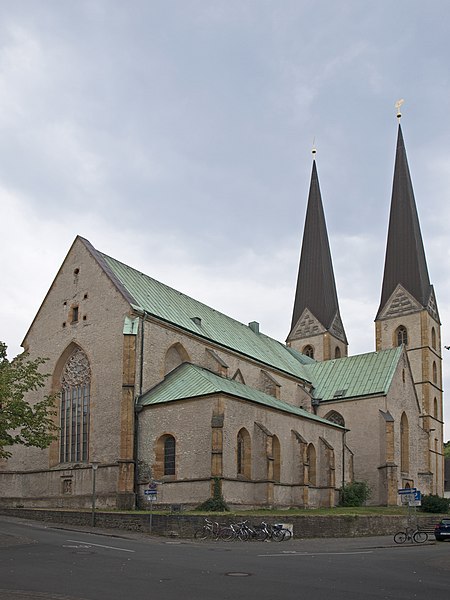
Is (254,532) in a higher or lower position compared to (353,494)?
lower

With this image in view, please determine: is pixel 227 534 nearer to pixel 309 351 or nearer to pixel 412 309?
pixel 412 309

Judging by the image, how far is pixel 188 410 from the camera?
37.7 meters

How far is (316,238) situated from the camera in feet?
253

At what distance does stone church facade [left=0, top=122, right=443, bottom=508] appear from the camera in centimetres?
3753

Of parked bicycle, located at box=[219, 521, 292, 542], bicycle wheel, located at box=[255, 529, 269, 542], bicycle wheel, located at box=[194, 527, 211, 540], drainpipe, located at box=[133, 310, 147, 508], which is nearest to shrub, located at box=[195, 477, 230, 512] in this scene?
drainpipe, located at box=[133, 310, 147, 508]

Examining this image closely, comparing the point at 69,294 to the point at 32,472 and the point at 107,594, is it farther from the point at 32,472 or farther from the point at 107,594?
the point at 107,594

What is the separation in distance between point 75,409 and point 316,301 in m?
37.9

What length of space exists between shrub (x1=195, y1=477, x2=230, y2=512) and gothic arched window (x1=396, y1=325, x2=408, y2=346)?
3917 centimetres

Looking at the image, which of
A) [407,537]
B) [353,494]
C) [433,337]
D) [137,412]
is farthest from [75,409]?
[433,337]

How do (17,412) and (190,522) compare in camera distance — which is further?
(190,522)

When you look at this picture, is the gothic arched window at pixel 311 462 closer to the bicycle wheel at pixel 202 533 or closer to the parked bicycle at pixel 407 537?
the parked bicycle at pixel 407 537

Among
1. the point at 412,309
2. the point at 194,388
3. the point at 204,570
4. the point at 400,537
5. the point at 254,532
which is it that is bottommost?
the point at 400,537

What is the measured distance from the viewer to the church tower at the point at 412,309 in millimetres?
67625

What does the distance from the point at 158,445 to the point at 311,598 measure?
25649 millimetres
